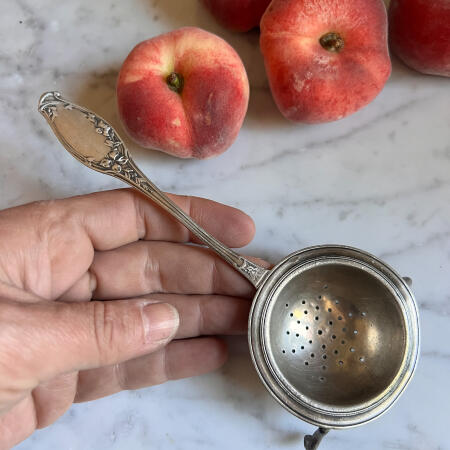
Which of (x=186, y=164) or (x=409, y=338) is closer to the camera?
(x=409, y=338)

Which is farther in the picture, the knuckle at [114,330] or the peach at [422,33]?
the peach at [422,33]

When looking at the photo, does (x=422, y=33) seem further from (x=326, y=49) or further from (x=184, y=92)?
(x=184, y=92)

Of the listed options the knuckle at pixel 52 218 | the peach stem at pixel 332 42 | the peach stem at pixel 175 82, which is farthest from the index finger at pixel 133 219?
the peach stem at pixel 332 42

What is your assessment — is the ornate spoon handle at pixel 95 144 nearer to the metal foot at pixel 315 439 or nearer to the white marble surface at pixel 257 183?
the white marble surface at pixel 257 183

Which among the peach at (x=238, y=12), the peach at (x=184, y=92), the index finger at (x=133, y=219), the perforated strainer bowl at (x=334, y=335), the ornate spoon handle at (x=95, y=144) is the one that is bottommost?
the perforated strainer bowl at (x=334, y=335)

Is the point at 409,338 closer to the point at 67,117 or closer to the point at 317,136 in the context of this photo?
the point at 317,136

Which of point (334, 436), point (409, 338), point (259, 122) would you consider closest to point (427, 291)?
point (409, 338)

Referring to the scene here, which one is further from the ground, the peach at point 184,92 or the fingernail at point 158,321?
the peach at point 184,92
